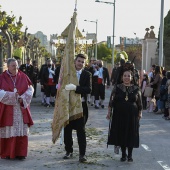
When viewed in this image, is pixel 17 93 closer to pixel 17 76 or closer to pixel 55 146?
pixel 17 76

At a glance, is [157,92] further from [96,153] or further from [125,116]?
[125,116]

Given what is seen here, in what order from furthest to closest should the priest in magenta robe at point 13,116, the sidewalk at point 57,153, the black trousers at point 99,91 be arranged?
the black trousers at point 99,91
the priest in magenta robe at point 13,116
the sidewalk at point 57,153

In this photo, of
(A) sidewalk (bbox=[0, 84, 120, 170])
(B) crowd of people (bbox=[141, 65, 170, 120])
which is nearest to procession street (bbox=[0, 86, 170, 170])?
(A) sidewalk (bbox=[0, 84, 120, 170])

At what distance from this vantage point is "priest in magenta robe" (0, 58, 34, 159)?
356 inches

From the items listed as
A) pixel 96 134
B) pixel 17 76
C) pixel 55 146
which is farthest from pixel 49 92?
pixel 17 76

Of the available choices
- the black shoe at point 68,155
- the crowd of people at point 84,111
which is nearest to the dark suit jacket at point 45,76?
the crowd of people at point 84,111

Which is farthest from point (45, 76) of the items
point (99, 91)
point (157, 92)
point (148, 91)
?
point (157, 92)

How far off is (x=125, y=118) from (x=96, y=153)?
1230 mm

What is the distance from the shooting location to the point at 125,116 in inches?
352

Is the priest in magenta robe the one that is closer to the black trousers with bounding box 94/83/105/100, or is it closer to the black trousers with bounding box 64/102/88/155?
the black trousers with bounding box 64/102/88/155

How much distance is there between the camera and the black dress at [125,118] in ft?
29.3

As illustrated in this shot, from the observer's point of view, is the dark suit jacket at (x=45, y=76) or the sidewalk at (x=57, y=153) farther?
the dark suit jacket at (x=45, y=76)

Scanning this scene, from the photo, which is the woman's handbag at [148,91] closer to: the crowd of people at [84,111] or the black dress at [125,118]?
the crowd of people at [84,111]

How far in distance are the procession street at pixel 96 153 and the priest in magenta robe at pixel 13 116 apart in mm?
227
